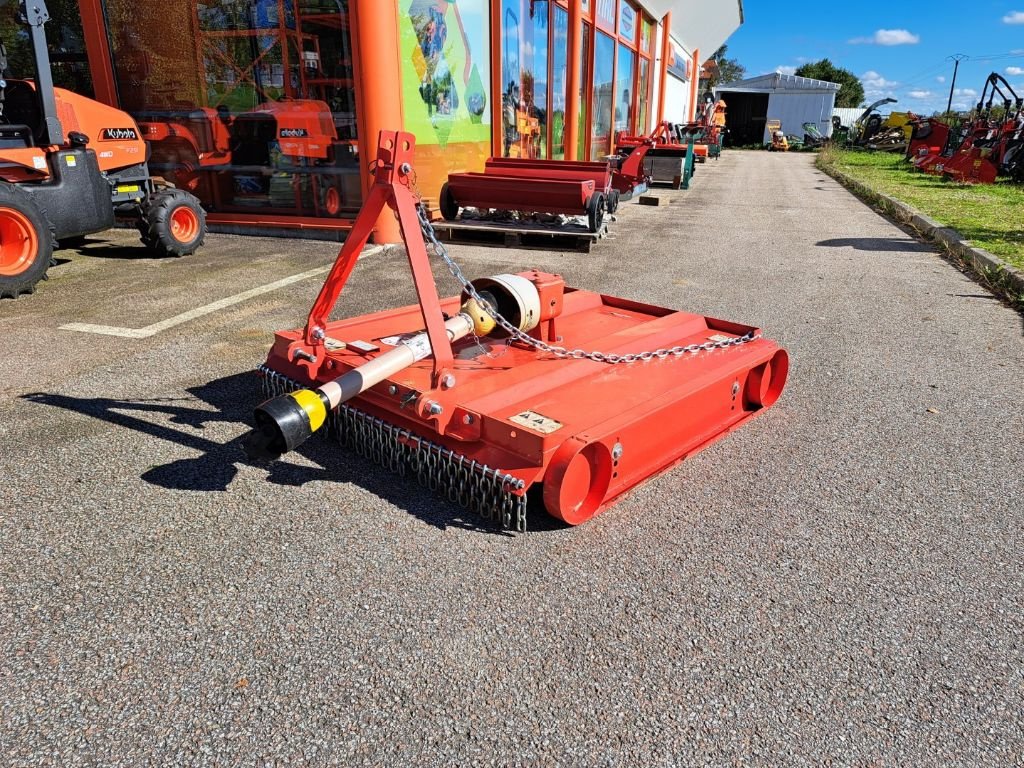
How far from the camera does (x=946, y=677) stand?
2.12m

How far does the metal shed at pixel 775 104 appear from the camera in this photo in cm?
4672

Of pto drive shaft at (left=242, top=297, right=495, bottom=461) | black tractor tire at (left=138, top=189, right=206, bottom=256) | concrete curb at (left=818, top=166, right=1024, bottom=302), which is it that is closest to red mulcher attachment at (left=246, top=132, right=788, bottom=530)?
pto drive shaft at (left=242, top=297, right=495, bottom=461)

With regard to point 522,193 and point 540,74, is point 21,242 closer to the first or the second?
point 522,193

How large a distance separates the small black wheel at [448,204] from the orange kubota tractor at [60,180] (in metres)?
2.90

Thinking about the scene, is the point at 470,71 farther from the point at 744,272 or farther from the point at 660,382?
the point at 660,382

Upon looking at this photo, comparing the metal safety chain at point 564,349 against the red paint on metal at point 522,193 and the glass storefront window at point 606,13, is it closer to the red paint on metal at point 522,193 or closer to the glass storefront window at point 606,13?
the red paint on metal at point 522,193

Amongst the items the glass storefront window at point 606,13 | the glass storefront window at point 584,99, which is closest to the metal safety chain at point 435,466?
the glass storefront window at point 584,99

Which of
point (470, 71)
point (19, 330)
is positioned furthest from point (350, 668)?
point (470, 71)

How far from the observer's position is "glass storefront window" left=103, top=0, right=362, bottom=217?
8469 mm

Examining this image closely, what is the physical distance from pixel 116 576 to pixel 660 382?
2275 millimetres

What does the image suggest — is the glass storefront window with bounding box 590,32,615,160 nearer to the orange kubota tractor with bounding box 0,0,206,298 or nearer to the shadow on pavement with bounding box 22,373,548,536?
the orange kubota tractor with bounding box 0,0,206,298

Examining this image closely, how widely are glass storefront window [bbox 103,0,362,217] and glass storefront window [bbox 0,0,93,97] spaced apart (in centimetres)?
61

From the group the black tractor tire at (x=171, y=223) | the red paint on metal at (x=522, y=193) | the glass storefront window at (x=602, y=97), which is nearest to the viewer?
the black tractor tire at (x=171, y=223)

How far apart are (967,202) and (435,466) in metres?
13.8
